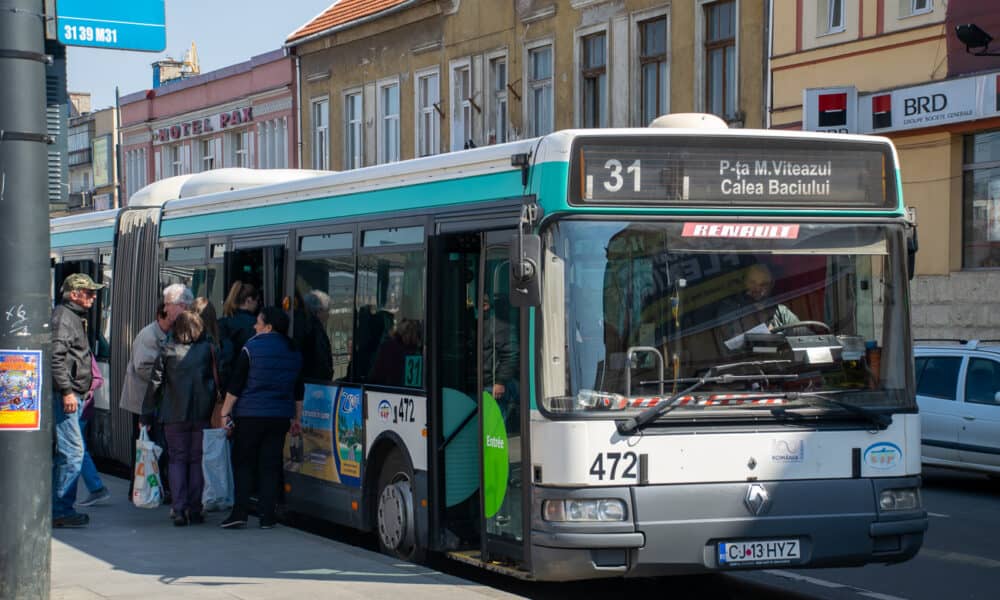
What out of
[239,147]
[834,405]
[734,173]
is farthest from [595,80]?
[834,405]

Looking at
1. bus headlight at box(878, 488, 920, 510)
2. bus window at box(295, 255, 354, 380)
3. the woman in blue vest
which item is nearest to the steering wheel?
bus headlight at box(878, 488, 920, 510)

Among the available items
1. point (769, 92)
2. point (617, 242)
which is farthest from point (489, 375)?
point (769, 92)

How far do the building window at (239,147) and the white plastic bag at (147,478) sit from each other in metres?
34.4

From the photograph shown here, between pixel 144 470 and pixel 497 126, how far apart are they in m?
23.2

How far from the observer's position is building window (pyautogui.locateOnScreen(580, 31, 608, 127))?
32156 mm

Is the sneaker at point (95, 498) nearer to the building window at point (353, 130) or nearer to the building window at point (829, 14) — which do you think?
the building window at point (829, 14)

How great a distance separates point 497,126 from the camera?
116ft

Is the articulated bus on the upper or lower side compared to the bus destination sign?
lower

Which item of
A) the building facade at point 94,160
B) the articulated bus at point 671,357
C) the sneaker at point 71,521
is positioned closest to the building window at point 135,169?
the building facade at point 94,160

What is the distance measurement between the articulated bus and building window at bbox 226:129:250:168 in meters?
37.2

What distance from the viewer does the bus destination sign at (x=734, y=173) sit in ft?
30.3

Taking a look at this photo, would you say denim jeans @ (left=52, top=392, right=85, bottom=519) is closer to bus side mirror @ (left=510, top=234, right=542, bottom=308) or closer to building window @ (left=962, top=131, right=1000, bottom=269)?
bus side mirror @ (left=510, top=234, right=542, bottom=308)

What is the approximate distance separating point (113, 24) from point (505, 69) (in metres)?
27.3

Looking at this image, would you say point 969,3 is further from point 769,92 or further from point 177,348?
point 177,348
